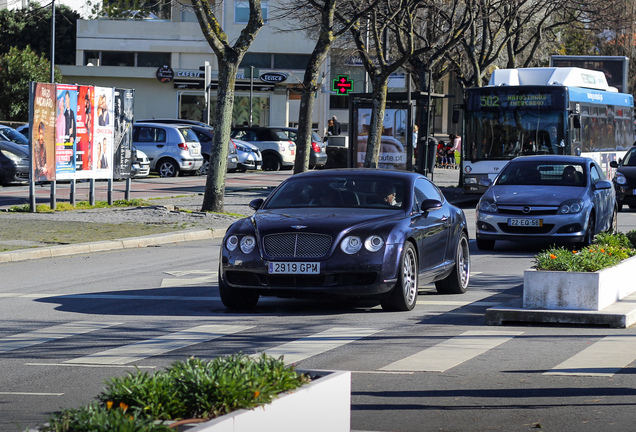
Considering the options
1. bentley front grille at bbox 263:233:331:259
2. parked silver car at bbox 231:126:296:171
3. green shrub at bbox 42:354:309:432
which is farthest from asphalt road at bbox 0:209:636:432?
parked silver car at bbox 231:126:296:171

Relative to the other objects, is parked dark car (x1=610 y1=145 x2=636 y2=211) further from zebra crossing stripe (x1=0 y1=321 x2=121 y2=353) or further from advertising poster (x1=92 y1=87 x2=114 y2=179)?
zebra crossing stripe (x1=0 y1=321 x2=121 y2=353)

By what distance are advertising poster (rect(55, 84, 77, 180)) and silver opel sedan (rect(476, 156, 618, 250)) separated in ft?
30.3

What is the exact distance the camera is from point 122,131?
23.9 metres

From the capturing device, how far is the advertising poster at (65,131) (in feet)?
70.9

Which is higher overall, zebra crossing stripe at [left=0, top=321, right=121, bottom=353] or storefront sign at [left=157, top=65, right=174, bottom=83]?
storefront sign at [left=157, top=65, right=174, bottom=83]

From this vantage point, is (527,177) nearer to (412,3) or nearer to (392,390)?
(392,390)

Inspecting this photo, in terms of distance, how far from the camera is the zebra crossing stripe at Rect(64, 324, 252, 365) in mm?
7980

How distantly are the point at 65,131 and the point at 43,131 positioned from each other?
76 cm

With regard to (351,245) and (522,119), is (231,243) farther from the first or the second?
(522,119)

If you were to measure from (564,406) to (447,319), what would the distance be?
12.1 feet

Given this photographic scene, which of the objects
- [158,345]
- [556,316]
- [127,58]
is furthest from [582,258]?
[127,58]

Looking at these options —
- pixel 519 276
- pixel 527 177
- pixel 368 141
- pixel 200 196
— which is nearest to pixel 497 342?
pixel 519 276

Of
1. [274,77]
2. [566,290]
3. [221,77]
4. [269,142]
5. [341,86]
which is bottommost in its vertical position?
[566,290]

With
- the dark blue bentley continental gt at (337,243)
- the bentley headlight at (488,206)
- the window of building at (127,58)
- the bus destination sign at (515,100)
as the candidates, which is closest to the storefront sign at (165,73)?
the window of building at (127,58)
